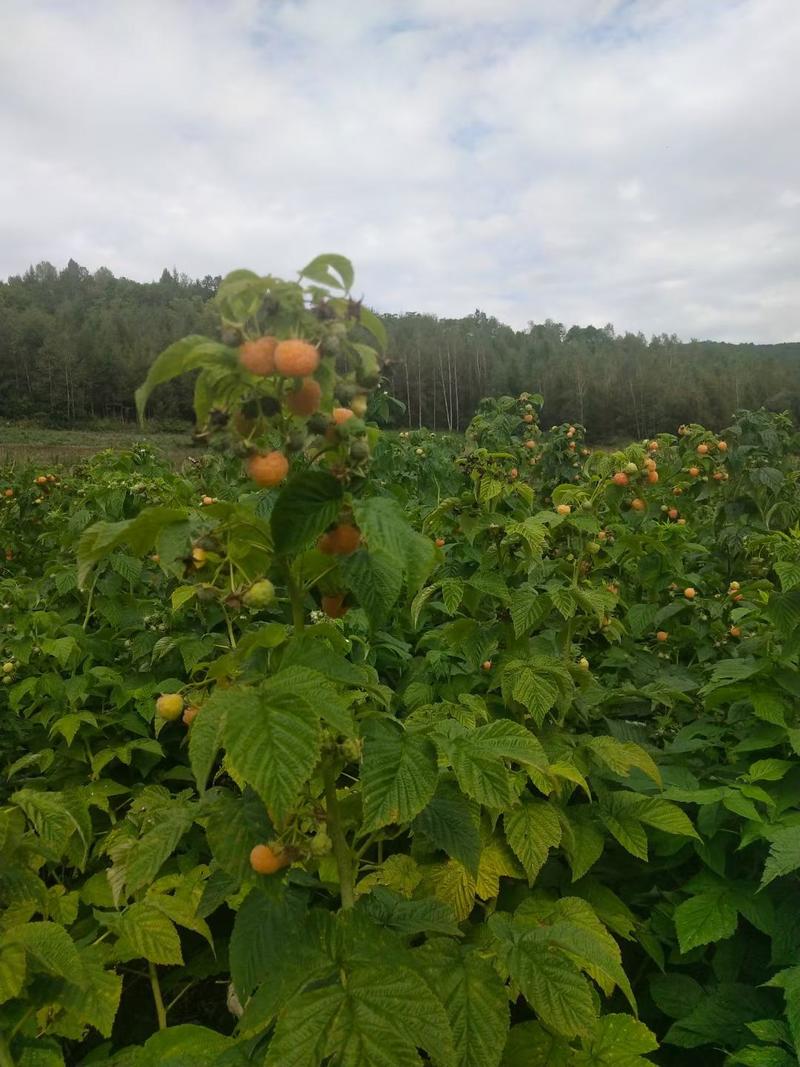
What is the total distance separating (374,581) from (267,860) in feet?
1.75

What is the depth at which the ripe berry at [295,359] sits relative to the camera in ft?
3.88

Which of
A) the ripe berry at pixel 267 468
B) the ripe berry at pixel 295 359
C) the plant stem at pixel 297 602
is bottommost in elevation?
the plant stem at pixel 297 602

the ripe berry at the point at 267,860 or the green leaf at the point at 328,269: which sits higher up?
the green leaf at the point at 328,269

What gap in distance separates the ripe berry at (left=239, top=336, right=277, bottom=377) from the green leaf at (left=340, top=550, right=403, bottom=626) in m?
0.38

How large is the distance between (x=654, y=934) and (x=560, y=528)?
1450mm

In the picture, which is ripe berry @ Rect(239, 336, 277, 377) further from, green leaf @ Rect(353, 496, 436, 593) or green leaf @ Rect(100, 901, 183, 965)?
green leaf @ Rect(100, 901, 183, 965)

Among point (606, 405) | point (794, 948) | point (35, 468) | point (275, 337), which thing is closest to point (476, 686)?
point (794, 948)

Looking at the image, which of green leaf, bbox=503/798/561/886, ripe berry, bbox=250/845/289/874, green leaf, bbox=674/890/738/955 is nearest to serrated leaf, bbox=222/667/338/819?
ripe berry, bbox=250/845/289/874

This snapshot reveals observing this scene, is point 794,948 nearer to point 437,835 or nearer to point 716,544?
point 437,835

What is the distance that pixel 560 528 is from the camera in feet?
9.50

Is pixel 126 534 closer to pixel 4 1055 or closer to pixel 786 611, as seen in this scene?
pixel 4 1055

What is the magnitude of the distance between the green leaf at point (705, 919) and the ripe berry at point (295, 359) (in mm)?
1945

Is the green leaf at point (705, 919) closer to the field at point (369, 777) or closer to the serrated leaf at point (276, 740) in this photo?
the field at point (369, 777)

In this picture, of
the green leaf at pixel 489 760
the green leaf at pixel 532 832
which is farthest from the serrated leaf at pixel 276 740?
the green leaf at pixel 532 832
